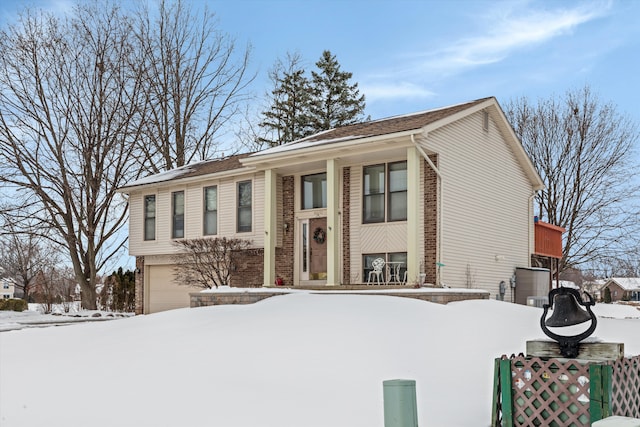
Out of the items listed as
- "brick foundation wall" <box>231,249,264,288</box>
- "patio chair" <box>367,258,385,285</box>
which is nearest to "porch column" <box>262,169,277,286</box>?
"brick foundation wall" <box>231,249,264,288</box>

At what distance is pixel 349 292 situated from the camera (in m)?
14.3

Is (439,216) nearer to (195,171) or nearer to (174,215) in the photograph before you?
(174,215)

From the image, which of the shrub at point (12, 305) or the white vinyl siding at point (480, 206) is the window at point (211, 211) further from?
the shrub at point (12, 305)

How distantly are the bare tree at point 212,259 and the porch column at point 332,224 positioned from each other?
3736mm

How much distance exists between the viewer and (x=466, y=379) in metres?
7.86

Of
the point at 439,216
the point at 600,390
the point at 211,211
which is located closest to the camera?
the point at 600,390

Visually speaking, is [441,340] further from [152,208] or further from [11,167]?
[11,167]

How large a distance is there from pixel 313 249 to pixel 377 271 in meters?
2.63

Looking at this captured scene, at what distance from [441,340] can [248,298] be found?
5.95 meters

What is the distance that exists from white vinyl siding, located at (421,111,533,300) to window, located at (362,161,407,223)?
41.7 inches

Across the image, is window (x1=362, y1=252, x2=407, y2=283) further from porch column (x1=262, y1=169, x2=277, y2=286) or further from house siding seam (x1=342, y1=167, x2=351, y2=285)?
porch column (x1=262, y1=169, x2=277, y2=286)

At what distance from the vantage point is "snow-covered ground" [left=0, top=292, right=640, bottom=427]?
653 cm

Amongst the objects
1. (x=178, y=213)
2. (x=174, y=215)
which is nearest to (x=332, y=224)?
(x=178, y=213)

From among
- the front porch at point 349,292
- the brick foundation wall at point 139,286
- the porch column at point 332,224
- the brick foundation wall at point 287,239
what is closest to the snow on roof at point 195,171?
the brick foundation wall at point 287,239
